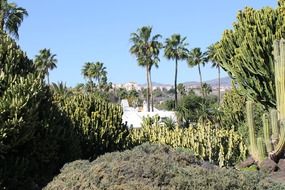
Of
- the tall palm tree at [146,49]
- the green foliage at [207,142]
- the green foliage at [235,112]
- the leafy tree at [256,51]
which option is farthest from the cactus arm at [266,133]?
the tall palm tree at [146,49]

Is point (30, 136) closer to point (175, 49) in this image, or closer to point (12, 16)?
point (12, 16)

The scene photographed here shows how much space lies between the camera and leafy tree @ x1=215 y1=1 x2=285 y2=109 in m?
15.3

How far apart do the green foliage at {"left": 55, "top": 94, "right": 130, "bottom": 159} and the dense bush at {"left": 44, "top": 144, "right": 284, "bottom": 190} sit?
6.10m

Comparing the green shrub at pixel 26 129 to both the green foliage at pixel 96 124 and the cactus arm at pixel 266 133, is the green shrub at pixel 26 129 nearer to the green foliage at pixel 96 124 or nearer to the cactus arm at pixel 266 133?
the green foliage at pixel 96 124

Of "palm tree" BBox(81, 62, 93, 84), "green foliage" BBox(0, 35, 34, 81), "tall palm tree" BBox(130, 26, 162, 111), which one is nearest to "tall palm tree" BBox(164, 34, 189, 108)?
"tall palm tree" BBox(130, 26, 162, 111)

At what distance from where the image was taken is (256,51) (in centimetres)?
1523

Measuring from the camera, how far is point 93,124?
13.1 m

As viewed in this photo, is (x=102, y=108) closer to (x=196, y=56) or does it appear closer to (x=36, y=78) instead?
(x=36, y=78)

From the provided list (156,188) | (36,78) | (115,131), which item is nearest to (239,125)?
(115,131)

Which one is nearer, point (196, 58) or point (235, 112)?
point (235, 112)

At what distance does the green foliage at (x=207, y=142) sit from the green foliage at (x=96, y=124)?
16.8 feet

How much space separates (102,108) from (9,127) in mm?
5966

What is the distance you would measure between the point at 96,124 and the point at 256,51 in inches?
230

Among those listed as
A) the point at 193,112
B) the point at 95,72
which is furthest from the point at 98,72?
the point at 193,112
